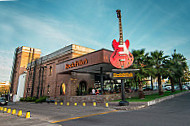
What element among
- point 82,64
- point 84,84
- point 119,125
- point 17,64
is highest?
point 17,64

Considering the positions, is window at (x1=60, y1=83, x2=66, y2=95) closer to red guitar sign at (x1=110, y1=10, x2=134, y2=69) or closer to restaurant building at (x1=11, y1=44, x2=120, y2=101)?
restaurant building at (x1=11, y1=44, x2=120, y2=101)

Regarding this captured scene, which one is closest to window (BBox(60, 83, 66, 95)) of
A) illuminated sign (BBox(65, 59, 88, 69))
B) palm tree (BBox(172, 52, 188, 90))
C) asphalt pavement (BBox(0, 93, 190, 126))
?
illuminated sign (BBox(65, 59, 88, 69))

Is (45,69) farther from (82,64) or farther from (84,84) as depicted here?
(82,64)

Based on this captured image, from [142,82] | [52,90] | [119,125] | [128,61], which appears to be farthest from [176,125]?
[52,90]

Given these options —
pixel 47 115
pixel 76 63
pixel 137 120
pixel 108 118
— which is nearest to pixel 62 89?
pixel 76 63

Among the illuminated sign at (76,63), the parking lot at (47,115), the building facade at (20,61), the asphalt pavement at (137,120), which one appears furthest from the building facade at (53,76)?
the asphalt pavement at (137,120)

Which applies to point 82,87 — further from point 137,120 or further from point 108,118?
point 137,120

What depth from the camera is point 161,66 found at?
23.1m

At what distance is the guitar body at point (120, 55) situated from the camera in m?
15.3

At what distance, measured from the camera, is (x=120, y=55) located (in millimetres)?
15281

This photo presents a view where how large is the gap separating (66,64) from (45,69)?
14.9 meters

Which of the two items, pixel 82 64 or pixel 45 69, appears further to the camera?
pixel 45 69

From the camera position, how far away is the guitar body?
1528 centimetres

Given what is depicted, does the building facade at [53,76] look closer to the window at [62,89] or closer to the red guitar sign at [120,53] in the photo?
the window at [62,89]
